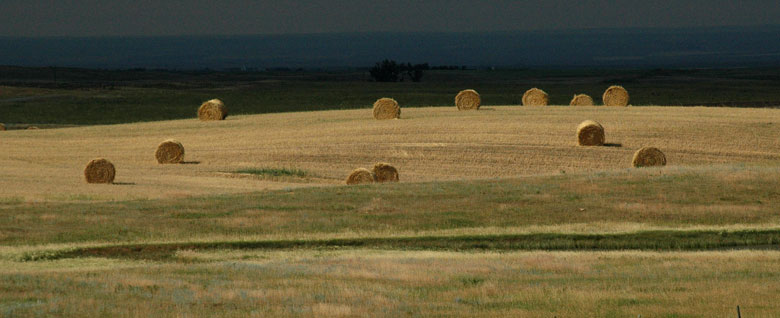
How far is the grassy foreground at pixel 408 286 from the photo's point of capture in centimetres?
1562

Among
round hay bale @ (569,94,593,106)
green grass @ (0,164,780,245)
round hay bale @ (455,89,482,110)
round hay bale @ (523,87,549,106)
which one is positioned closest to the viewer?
green grass @ (0,164,780,245)

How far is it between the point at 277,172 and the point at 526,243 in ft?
56.1

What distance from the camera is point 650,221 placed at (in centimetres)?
3019

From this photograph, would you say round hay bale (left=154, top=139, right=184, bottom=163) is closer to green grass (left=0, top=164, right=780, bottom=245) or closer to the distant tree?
green grass (left=0, top=164, right=780, bottom=245)

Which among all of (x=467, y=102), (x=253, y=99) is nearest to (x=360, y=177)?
(x=467, y=102)

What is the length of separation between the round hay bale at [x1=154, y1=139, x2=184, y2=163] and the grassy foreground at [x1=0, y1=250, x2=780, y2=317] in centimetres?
2183

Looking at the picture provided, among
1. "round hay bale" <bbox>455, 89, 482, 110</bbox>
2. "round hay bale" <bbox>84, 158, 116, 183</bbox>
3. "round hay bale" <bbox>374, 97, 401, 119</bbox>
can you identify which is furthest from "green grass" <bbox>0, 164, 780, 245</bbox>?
"round hay bale" <bbox>455, 89, 482, 110</bbox>

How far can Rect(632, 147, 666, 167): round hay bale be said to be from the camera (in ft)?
133

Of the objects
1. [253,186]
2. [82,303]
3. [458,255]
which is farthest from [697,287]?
[253,186]

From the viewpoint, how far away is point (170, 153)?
45312mm

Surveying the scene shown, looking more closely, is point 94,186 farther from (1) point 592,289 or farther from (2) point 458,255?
(1) point 592,289

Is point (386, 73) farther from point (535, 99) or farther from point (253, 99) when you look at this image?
point (535, 99)

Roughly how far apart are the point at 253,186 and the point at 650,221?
587 inches

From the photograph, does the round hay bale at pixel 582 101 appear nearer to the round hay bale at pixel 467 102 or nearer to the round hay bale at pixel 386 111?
the round hay bale at pixel 467 102
